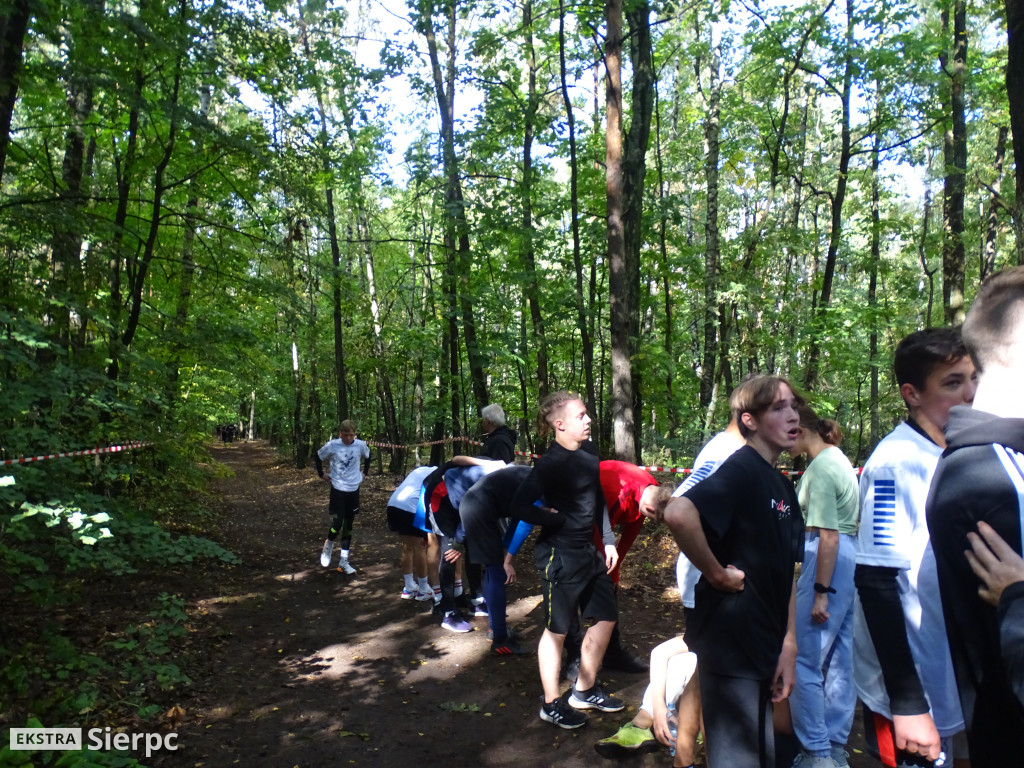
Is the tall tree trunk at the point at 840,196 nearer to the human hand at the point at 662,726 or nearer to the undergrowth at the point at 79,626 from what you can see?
the human hand at the point at 662,726

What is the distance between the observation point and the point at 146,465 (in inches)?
300

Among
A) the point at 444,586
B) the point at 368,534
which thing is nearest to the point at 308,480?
the point at 368,534

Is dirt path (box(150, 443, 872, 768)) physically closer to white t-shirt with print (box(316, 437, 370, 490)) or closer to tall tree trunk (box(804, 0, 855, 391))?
white t-shirt with print (box(316, 437, 370, 490))

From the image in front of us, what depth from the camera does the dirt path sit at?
14.2ft

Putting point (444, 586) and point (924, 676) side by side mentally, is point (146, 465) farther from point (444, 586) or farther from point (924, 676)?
point (924, 676)

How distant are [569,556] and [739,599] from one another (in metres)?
2.02

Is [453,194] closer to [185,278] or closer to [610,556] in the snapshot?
[185,278]

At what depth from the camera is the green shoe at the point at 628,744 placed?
399cm

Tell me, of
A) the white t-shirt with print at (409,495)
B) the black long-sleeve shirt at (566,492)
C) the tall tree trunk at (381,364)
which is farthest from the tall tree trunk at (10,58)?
the tall tree trunk at (381,364)

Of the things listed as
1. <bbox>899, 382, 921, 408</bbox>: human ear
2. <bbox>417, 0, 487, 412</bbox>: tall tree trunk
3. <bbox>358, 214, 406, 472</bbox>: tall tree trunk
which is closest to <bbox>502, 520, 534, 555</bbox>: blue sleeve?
<bbox>899, 382, 921, 408</bbox>: human ear

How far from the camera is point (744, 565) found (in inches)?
100

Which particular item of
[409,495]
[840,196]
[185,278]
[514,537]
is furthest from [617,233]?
[840,196]

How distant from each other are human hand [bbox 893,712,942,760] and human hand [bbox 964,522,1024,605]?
108cm

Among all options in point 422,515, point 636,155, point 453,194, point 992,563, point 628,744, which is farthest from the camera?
point 453,194
